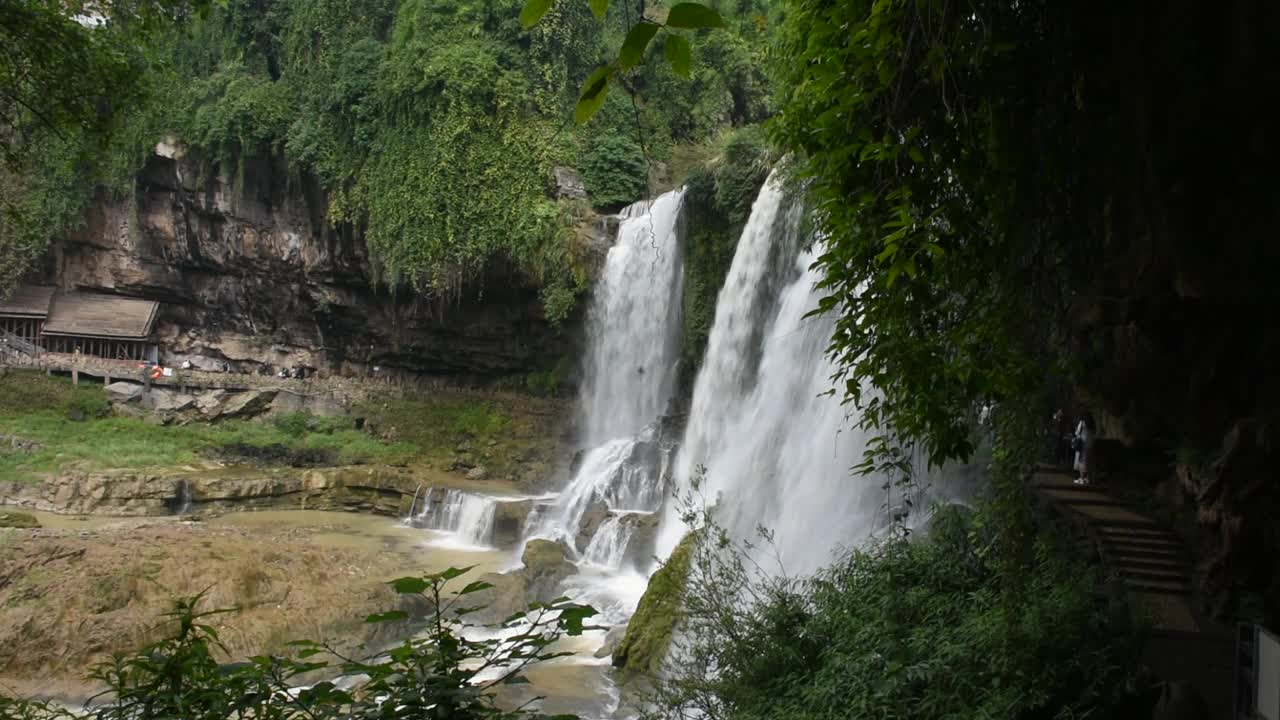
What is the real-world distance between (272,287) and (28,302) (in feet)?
21.2

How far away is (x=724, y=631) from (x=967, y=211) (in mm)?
3317

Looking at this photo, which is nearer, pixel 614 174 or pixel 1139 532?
pixel 1139 532

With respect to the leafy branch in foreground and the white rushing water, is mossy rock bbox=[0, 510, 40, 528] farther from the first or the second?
the leafy branch in foreground

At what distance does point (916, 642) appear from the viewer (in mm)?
5270

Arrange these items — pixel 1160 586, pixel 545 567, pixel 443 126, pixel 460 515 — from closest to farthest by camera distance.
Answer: pixel 1160 586
pixel 545 567
pixel 460 515
pixel 443 126

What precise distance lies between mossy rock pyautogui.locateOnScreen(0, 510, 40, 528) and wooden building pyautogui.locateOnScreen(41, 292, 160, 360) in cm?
1161

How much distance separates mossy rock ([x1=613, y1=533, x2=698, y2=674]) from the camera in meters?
8.73

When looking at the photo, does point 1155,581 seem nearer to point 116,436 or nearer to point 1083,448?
point 1083,448

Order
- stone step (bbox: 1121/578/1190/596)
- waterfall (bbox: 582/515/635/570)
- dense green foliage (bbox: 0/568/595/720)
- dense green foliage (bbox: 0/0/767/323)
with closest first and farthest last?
1. dense green foliage (bbox: 0/568/595/720)
2. stone step (bbox: 1121/578/1190/596)
3. waterfall (bbox: 582/515/635/570)
4. dense green foliage (bbox: 0/0/767/323)

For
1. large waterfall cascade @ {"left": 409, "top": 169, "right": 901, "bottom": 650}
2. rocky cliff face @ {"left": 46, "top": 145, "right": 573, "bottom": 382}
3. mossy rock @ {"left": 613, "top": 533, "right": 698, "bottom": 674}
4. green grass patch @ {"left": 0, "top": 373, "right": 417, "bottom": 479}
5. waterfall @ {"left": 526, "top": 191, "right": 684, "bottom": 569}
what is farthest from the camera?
rocky cliff face @ {"left": 46, "top": 145, "right": 573, "bottom": 382}

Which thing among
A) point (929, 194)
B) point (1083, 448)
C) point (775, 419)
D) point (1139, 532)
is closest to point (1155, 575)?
point (1139, 532)

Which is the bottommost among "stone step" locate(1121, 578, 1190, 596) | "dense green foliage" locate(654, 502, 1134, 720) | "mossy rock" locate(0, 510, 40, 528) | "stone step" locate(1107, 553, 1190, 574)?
"mossy rock" locate(0, 510, 40, 528)

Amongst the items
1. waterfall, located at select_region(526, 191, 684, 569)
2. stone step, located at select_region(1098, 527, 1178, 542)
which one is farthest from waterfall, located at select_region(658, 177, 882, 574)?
stone step, located at select_region(1098, 527, 1178, 542)

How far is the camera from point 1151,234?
3.85 meters
